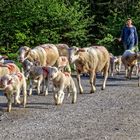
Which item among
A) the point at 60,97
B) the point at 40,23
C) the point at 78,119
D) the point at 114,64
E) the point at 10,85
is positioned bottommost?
the point at 78,119

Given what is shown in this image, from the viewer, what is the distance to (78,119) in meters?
13.7

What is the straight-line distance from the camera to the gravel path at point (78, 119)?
11.9 meters

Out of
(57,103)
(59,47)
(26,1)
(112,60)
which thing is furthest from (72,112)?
(26,1)

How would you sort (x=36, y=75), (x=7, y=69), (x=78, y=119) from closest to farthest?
(x=78, y=119) < (x=7, y=69) < (x=36, y=75)

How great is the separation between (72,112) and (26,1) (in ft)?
60.6

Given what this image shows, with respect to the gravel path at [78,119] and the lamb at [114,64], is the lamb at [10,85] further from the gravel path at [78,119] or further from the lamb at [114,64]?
the lamb at [114,64]

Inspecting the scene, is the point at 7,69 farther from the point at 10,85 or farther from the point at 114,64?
the point at 114,64

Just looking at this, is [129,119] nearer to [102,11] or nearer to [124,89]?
[124,89]

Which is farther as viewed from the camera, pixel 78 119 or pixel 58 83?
pixel 58 83

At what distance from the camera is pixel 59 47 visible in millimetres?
22859

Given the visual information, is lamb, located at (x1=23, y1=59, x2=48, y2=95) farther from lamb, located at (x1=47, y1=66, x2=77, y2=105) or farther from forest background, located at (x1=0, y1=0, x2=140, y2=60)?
forest background, located at (x1=0, y1=0, x2=140, y2=60)

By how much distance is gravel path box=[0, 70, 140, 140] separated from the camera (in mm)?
11914

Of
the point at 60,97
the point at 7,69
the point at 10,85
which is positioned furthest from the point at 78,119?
the point at 7,69

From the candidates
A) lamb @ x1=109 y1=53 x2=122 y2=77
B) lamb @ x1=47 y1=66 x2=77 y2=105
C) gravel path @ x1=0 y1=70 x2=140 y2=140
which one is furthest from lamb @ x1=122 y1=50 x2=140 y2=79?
lamb @ x1=47 y1=66 x2=77 y2=105
